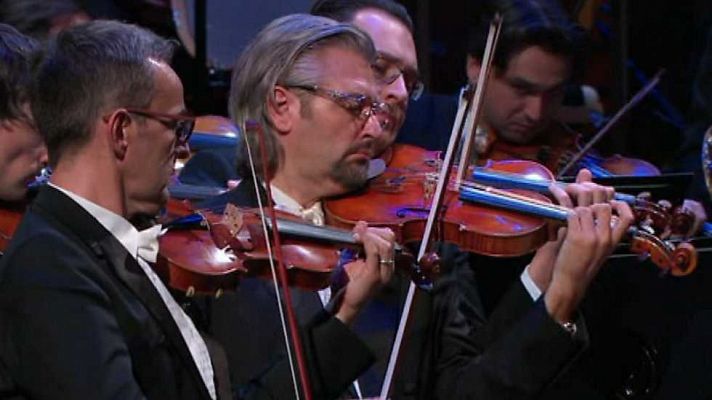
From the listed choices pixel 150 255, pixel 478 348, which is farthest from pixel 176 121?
pixel 478 348

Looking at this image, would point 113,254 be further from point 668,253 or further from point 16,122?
point 668,253

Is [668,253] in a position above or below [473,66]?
above

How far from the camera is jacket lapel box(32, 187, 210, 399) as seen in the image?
76.7 inches

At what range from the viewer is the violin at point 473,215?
2.43 m

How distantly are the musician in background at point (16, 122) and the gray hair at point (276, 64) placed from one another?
0.38 m

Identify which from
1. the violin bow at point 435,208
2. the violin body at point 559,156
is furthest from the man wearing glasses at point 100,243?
the violin body at point 559,156

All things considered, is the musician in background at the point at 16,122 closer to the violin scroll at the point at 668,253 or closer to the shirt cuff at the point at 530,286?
the shirt cuff at the point at 530,286

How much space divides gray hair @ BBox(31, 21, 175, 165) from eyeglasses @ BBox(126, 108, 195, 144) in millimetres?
13

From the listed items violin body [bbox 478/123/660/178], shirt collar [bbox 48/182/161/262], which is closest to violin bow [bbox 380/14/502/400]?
shirt collar [bbox 48/182/161/262]

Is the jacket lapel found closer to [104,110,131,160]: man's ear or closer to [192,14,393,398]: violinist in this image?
[104,110,131,160]: man's ear

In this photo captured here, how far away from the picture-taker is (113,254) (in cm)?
197

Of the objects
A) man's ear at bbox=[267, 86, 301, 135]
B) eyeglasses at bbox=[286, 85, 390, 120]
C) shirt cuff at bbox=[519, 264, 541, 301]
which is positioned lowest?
shirt cuff at bbox=[519, 264, 541, 301]

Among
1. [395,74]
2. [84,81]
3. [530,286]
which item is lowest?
[530,286]

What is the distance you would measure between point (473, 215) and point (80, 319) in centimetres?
92
